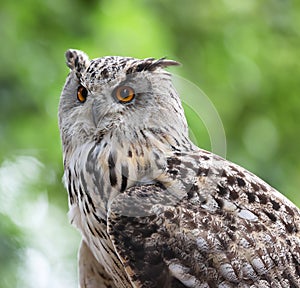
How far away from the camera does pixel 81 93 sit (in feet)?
13.7

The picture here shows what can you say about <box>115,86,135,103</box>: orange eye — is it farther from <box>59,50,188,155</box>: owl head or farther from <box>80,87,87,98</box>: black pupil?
<box>80,87,87,98</box>: black pupil

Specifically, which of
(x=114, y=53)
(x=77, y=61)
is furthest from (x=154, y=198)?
(x=114, y=53)

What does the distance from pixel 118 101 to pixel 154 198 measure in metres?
0.56

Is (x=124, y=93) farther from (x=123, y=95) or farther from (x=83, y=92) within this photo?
(x=83, y=92)

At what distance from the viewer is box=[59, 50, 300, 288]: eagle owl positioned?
3.66 metres

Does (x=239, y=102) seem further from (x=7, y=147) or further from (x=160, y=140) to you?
(x=160, y=140)

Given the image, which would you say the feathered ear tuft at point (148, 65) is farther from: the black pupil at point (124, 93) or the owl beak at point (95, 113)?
the owl beak at point (95, 113)

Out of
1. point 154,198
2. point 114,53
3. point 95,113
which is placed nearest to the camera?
point 154,198

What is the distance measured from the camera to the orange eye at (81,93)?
416cm

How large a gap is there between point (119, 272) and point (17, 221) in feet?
5.37

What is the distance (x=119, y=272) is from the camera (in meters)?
3.96

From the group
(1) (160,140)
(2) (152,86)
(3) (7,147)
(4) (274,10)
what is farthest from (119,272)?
(4) (274,10)

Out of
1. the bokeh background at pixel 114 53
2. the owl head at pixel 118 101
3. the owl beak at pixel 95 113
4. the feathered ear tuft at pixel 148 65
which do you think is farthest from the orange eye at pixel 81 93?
the bokeh background at pixel 114 53

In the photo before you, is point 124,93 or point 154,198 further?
point 124,93
